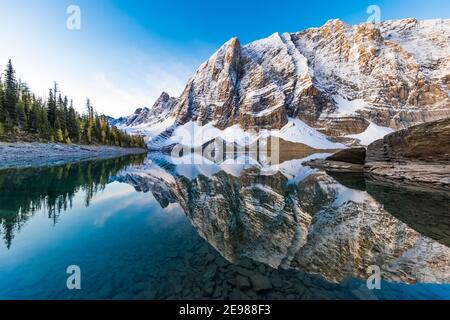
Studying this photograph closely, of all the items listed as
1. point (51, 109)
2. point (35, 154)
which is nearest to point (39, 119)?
point (51, 109)

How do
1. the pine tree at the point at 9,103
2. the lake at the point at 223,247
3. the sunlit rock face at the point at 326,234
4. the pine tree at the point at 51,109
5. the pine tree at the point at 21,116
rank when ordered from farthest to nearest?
the pine tree at the point at 51,109 → the pine tree at the point at 21,116 → the pine tree at the point at 9,103 → the sunlit rock face at the point at 326,234 → the lake at the point at 223,247

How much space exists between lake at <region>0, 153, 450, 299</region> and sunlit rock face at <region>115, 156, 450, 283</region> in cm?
5

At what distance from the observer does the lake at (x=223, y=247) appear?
223 inches

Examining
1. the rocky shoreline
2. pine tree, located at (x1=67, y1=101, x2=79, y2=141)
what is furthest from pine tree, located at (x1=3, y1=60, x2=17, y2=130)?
the rocky shoreline

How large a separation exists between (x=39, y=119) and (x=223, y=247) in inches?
2815

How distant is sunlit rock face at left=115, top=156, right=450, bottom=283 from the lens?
7.02 m

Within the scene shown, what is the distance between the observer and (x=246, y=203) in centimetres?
1541

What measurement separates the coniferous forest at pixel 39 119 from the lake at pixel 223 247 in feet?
166

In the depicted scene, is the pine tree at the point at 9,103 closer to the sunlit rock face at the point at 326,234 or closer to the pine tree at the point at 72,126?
the pine tree at the point at 72,126

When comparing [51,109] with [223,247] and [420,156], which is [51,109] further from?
[420,156]

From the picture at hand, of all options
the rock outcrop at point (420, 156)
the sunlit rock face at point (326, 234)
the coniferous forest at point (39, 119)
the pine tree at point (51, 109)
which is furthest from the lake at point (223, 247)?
the pine tree at point (51, 109)

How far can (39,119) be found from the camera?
5628cm

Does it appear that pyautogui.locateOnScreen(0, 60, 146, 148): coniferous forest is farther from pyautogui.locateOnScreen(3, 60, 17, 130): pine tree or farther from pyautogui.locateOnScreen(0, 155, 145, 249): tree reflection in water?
pyautogui.locateOnScreen(0, 155, 145, 249): tree reflection in water
